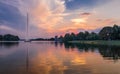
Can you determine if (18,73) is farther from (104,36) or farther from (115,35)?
(104,36)

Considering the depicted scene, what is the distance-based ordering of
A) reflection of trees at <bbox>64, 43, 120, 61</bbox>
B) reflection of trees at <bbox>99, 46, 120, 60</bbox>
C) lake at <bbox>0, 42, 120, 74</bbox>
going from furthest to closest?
1. reflection of trees at <bbox>64, 43, 120, 61</bbox>
2. reflection of trees at <bbox>99, 46, 120, 60</bbox>
3. lake at <bbox>0, 42, 120, 74</bbox>

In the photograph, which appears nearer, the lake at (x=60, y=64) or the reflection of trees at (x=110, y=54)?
the lake at (x=60, y=64)

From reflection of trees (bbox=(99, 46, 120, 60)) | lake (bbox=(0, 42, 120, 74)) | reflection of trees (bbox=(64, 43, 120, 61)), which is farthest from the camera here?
reflection of trees (bbox=(64, 43, 120, 61))

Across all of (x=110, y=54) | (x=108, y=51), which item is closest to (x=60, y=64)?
(x=110, y=54)

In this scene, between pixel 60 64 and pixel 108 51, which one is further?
pixel 108 51

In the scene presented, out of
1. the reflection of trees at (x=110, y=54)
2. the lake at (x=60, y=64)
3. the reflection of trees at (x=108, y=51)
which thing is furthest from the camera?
the reflection of trees at (x=108, y=51)

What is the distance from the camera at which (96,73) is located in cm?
2661

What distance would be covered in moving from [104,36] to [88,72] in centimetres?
15643

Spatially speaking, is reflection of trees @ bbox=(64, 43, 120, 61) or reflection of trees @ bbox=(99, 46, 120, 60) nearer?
reflection of trees @ bbox=(99, 46, 120, 60)

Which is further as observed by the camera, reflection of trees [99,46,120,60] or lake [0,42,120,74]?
reflection of trees [99,46,120,60]

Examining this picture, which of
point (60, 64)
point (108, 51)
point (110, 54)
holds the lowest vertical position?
point (60, 64)

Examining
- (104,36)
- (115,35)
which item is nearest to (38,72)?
(115,35)

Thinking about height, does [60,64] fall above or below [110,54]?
below

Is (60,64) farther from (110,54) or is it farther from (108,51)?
(108,51)
